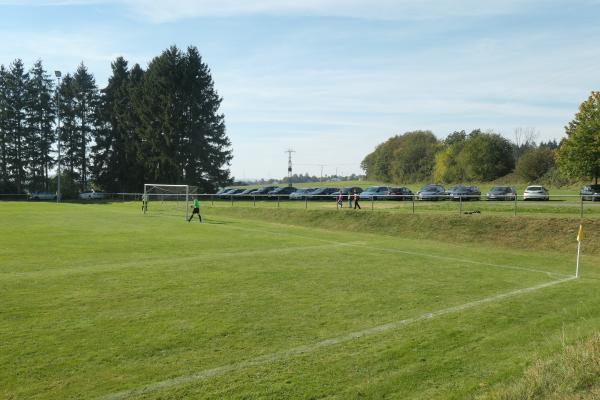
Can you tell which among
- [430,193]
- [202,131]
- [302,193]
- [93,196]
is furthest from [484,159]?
[93,196]

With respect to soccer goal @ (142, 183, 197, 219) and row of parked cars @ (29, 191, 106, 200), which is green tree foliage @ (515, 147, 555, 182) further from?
row of parked cars @ (29, 191, 106, 200)

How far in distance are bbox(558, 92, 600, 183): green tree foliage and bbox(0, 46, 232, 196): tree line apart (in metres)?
44.8

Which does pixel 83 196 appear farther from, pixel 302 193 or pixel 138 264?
pixel 138 264

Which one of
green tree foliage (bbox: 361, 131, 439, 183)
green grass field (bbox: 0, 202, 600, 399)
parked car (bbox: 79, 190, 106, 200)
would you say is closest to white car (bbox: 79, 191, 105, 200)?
parked car (bbox: 79, 190, 106, 200)

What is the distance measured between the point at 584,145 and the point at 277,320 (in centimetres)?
4747

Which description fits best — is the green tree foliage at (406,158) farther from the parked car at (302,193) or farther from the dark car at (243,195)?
the dark car at (243,195)

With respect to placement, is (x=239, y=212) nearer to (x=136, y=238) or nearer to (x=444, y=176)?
(x=136, y=238)

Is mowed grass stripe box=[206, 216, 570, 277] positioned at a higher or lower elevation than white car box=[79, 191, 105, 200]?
lower

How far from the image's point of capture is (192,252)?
17.3m

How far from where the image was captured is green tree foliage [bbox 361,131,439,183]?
10338cm

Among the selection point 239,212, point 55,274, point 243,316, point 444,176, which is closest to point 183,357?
point 243,316

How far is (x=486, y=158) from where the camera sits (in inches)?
3027

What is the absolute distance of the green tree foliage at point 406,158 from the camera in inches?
4070

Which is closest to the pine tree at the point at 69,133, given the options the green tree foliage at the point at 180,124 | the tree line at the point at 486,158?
the green tree foliage at the point at 180,124
